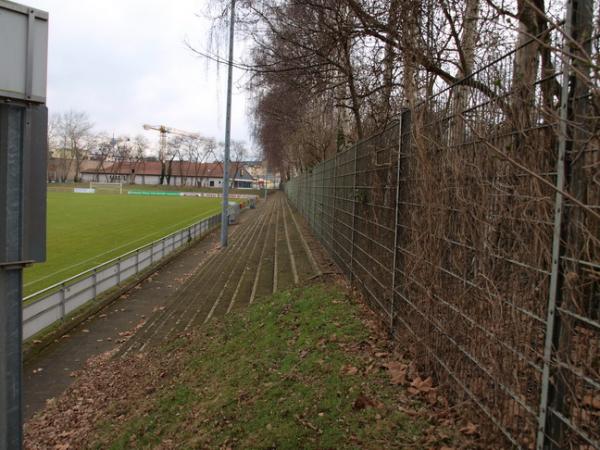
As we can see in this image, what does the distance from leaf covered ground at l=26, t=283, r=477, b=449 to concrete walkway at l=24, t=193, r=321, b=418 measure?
1.69 feet

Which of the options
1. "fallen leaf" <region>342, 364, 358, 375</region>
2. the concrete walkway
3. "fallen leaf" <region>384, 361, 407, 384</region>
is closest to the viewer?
"fallen leaf" <region>384, 361, 407, 384</region>

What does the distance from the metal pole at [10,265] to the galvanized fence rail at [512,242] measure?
7.30 ft

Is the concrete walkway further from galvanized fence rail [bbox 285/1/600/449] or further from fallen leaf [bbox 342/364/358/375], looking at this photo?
galvanized fence rail [bbox 285/1/600/449]

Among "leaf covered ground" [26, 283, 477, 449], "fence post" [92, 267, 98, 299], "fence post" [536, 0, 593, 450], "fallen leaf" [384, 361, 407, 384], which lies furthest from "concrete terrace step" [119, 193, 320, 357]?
"fence post" [536, 0, 593, 450]

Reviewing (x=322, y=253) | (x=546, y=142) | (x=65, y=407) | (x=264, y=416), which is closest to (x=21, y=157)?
(x=546, y=142)

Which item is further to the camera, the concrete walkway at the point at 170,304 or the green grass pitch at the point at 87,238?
the green grass pitch at the point at 87,238

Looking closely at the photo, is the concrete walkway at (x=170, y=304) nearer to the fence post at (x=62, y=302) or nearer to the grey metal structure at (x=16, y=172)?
the fence post at (x=62, y=302)

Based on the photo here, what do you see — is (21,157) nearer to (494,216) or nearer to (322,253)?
(494,216)

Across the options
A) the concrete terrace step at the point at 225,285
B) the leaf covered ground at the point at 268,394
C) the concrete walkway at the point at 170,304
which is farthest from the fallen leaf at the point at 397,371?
the concrete terrace step at the point at 225,285

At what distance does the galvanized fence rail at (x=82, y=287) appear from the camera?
845 cm

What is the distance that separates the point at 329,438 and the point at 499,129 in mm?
2455

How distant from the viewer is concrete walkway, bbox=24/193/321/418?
7797mm

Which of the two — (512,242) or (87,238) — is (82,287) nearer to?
(512,242)

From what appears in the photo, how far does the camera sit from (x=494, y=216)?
2.91m
